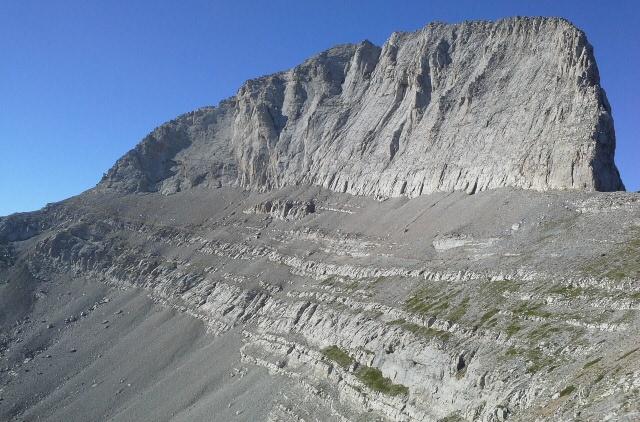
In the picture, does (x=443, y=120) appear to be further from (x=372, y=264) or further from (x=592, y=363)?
(x=592, y=363)

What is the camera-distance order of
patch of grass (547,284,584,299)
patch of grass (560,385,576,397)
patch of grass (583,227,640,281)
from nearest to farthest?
patch of grass (560,385,576,397) < patch of grass (583,227,640,281) < patch of grass (547,284,584,299)

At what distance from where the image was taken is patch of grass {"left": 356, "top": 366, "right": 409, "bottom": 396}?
61.1 meters

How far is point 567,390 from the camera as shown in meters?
37.9

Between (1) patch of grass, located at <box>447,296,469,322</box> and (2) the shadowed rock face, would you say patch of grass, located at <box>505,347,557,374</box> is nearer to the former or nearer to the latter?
(1) patch of grass, located at <box>447,296,469,322</box>

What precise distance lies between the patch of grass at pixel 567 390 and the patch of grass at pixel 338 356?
3685 centimetres

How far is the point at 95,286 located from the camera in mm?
150375

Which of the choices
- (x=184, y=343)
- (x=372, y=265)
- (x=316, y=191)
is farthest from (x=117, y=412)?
(x=316, y=191)

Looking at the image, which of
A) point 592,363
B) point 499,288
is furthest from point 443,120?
point 592,363

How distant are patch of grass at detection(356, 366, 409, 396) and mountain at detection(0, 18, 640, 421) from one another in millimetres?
266

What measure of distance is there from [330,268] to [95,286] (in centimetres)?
7520

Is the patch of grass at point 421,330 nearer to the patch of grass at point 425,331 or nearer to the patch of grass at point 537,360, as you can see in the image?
the patch of grass at point 425,331

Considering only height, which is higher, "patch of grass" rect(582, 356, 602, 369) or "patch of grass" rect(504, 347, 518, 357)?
"patch of grass" rect(582, 356, 602, 369)

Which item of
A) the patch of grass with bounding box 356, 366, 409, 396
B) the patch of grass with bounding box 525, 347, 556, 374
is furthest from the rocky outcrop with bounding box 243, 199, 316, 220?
the patch of grass with bounding box 525, 347, 556, 374

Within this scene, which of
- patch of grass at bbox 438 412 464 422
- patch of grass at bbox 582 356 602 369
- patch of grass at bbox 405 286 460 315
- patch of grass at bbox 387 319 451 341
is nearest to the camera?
patch of grass at bbox 582 356 602 369
